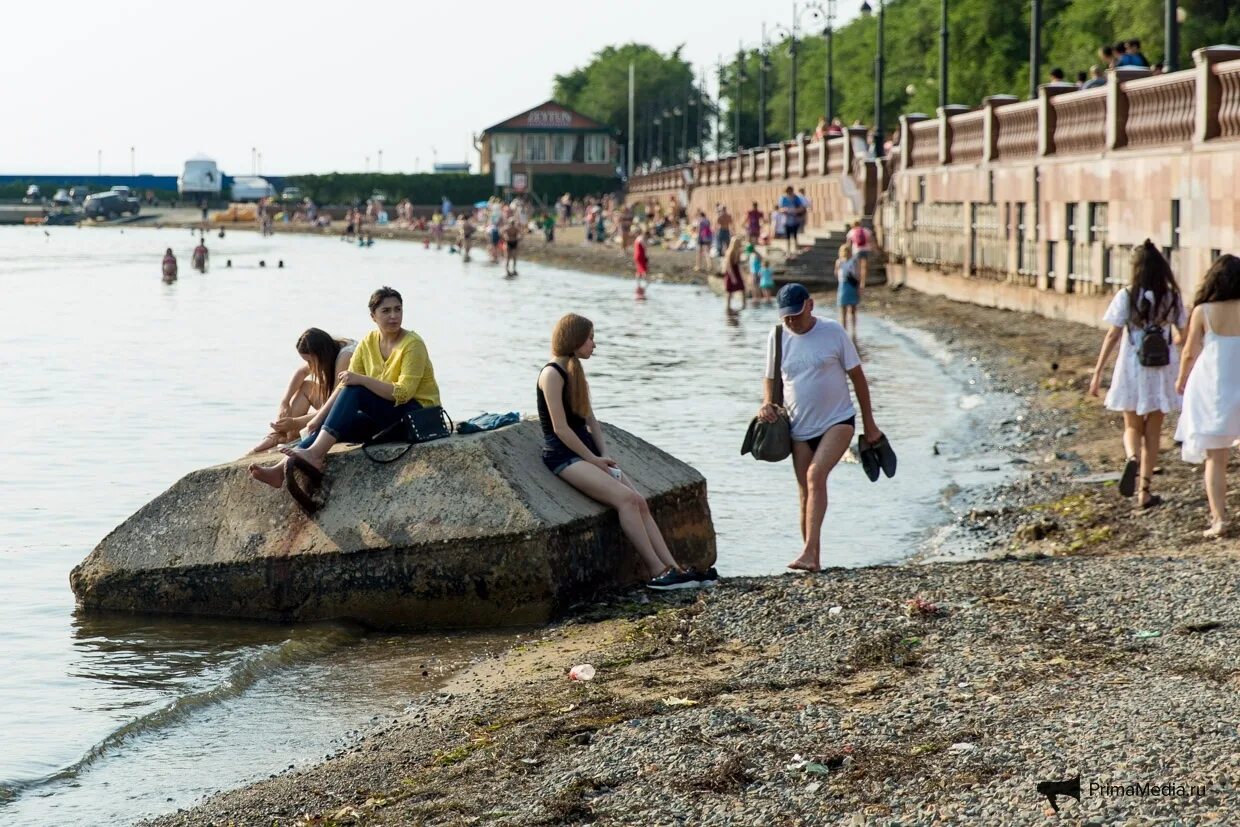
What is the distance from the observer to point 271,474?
10.0 m

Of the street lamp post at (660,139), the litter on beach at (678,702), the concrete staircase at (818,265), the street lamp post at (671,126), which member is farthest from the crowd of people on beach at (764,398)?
the street lamp post at (660,139)

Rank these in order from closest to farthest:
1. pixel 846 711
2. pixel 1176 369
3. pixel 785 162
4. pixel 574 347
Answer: pixel 846 711 → pixel 574 347 → pixel 1176 369 → pixel 785 162

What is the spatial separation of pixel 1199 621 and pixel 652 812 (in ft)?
10.7

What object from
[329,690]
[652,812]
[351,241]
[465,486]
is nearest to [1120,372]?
[465,486]

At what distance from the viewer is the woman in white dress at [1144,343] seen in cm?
1140

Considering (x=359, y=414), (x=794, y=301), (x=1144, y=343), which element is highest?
(x=794, y=301)

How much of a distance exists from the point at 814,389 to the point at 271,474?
10.2 feet

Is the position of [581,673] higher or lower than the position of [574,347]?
lower

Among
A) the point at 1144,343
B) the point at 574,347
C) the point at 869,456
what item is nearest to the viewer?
the point at 574,347

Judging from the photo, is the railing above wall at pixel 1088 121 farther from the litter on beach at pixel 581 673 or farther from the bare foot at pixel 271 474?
the litter on beach at pixel 581 673

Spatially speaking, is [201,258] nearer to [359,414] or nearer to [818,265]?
[818,265]

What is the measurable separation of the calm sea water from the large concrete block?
0.70 ft

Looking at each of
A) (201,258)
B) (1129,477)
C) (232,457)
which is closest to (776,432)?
(1129,477)

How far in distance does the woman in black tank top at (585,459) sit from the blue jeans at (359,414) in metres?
0.83
